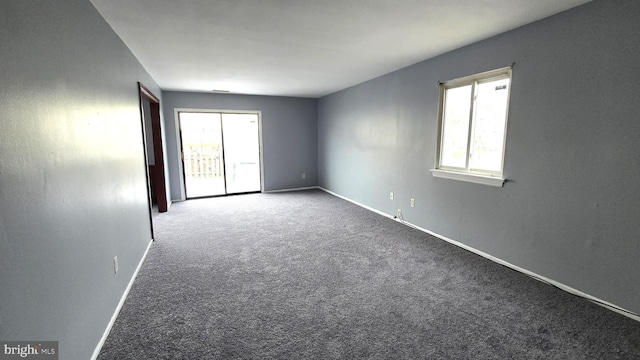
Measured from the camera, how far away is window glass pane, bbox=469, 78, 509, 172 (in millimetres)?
2807

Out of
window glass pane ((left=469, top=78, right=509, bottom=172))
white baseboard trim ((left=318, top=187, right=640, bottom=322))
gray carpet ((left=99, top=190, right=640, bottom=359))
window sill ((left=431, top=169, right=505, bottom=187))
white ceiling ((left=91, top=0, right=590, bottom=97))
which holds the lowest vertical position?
gray carpet ((left=99, top=190, right=640, bottom=359))

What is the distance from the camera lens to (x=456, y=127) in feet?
10.9

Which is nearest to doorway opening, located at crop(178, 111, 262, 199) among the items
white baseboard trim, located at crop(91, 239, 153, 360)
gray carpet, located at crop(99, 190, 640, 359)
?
gray carpet, located at crop(99, 190, 640, 359)

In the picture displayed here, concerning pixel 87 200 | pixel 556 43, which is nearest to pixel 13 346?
pixel 87 200

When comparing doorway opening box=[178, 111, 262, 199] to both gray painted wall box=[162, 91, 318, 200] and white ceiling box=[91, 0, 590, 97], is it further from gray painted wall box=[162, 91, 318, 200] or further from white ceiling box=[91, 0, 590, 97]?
white ceiling box=[91, 0, 590, 97]

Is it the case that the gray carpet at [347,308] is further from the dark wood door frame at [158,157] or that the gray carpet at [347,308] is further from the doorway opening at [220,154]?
the doorway opening at [220,154]

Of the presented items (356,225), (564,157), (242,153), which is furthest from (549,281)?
(242,153)

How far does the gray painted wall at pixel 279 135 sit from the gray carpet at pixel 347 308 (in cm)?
316

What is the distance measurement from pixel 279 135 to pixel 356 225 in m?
3.34

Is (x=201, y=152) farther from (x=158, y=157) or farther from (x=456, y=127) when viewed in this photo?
(x=456, y=127)

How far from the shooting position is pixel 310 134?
269 inches

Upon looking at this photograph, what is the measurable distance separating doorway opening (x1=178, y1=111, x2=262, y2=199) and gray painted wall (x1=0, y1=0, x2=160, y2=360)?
14.1 feet

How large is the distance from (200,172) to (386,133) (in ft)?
17.5

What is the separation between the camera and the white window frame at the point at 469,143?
9.00 feet
